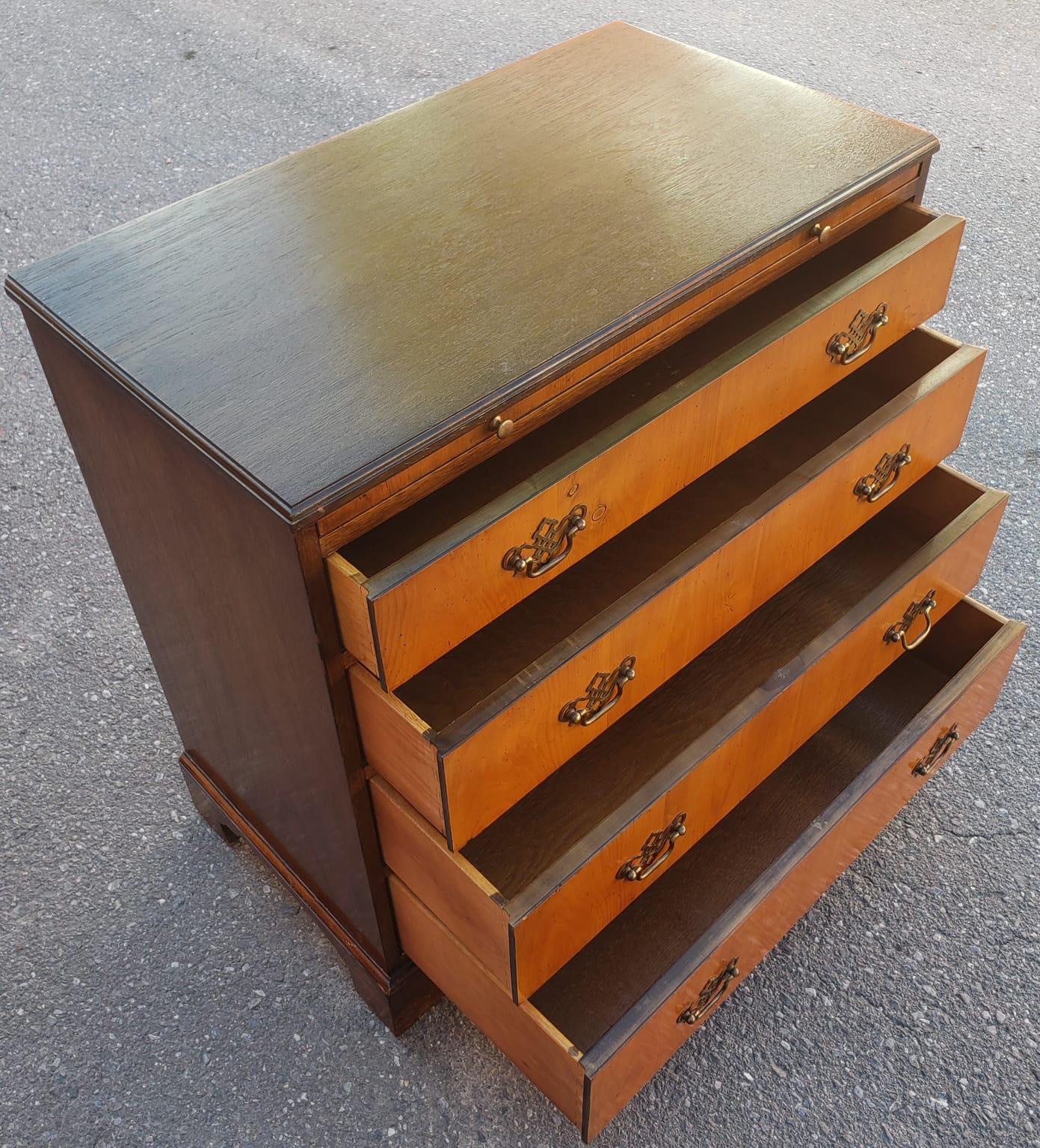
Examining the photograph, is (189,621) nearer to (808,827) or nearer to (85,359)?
(85,359)

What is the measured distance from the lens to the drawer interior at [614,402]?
90 cm

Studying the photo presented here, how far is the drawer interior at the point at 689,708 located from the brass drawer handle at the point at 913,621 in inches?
1.7

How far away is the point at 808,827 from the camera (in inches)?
44.1

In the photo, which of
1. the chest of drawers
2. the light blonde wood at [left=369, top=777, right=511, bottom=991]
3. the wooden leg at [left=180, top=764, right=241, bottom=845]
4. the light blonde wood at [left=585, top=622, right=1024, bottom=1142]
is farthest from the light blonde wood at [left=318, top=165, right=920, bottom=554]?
the wooden leg at [left=180, top=764, right=241, bottom=845]

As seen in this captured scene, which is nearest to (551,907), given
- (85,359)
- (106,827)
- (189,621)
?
(189,621)

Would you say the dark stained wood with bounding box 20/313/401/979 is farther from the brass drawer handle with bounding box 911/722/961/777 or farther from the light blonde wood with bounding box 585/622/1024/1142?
the brass drawer handle with bounding box 911/722/961/777

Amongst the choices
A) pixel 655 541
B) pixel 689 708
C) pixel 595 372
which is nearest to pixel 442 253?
pixel 595 372

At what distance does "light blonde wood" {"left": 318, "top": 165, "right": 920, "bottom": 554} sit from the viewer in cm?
82

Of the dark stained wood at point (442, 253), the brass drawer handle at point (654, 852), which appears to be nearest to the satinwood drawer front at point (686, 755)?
the brass drawer handle at point (654, 852)

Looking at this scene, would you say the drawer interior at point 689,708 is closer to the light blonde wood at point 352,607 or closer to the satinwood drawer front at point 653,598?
the satinwood drawer front at point 653,598

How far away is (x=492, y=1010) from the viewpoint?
1.02 meters

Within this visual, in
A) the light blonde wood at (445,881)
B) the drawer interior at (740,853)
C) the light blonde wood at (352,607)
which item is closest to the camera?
the light blonde wood at (352,607)

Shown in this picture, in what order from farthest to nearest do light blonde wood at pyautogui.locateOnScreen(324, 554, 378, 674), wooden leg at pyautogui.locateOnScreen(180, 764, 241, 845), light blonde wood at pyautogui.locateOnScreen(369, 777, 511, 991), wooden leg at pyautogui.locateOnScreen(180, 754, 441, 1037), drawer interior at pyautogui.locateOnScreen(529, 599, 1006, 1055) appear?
wooden leg at pyautogui.locateOnScreen(180, 764, 241, 845)
wooden leg at pyautogui.locateOnScreen(180, 754, 441, 1037)
drawer interior at pyautogui.locateOnScreen(529, 599, 1006, 1055)
light blonde wood at pyautogui.locateOnScreen(369, 777, 511, 991)
light blonde wood at pyautogui.locateOnScreen(324, 554, 378, 674)

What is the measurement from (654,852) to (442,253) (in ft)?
1.76
